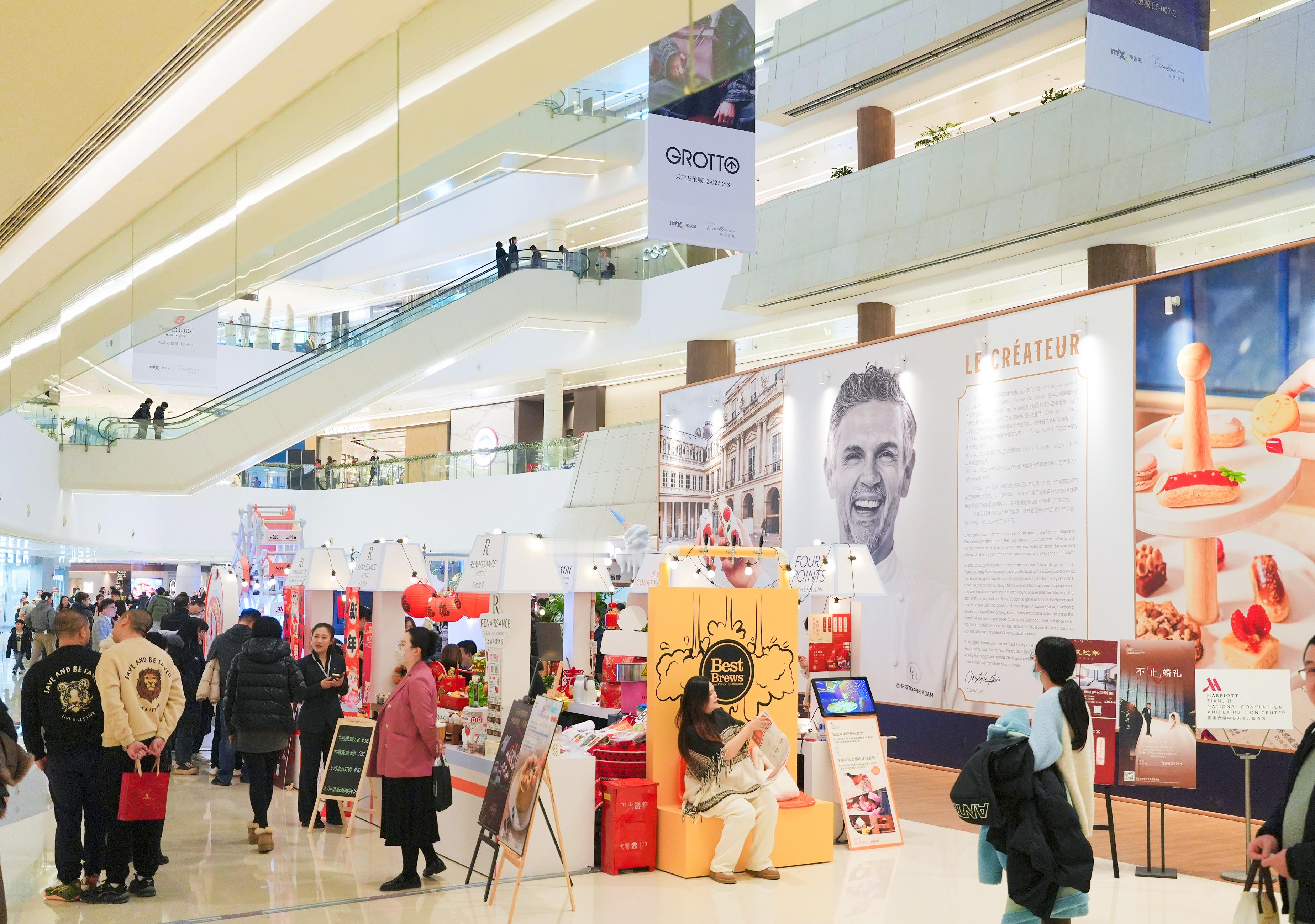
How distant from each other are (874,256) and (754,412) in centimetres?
251

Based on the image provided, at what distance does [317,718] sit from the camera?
27.7 feet

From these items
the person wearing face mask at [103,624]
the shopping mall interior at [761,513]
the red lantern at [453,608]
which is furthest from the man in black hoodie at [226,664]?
the person wearing face mask at [103,624]

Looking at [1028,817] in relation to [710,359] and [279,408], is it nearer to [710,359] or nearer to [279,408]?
[710,359]

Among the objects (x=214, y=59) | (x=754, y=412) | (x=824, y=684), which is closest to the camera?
(x=214, y=59)

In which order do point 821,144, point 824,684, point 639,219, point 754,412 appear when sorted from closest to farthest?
point 824,684, point 754,412, point 821,144, point 639,219

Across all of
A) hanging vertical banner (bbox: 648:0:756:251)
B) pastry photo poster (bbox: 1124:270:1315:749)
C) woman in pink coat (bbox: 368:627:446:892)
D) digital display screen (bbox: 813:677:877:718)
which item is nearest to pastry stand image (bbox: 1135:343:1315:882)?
pastry photo poster (bbox: 1124:270:1315:749)

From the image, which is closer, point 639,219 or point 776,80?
point 776,80

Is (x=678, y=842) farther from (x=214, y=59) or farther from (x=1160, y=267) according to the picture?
(x=1160, y=267)

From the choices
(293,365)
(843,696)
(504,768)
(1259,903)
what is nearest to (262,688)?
(504,768)

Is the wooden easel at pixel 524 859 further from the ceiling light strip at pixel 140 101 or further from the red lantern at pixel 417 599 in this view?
the red lantern at pixel 417 599

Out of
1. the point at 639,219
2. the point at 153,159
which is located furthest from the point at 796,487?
the point at 639,219

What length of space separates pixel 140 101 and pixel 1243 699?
649 centimetres

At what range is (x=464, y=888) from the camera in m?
6.72

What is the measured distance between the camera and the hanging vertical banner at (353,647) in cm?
1048
